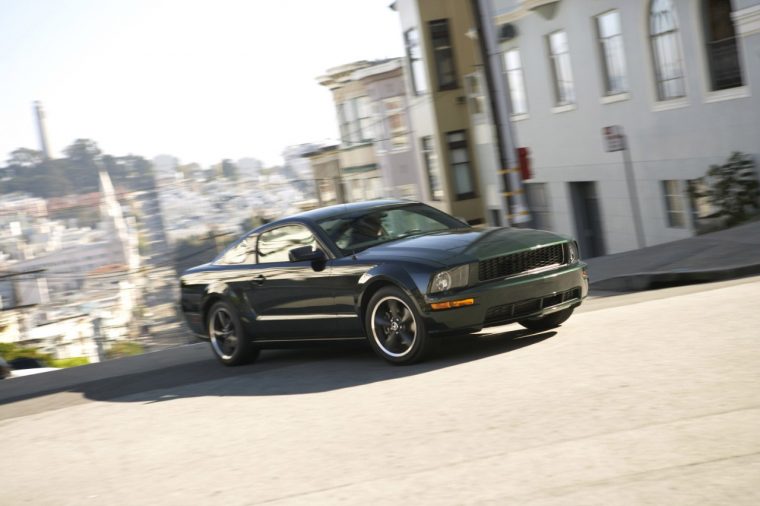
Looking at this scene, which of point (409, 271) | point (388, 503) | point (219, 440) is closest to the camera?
point (388, 503)

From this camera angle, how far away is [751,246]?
45.5 ft

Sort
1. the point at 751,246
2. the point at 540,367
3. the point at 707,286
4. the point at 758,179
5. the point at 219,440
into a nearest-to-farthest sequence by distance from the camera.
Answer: the point at 219,440 → the point at 540,367 → the point at 707,286 → the point at 751,246 → the point at 758,179

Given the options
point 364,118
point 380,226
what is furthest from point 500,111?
point 364,118

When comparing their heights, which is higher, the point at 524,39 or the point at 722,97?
the point at 524,39

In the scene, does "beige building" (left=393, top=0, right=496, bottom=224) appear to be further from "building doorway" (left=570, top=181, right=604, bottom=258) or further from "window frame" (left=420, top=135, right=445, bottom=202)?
"building doorway" (left=570, top=181, right=604, bottom=258)

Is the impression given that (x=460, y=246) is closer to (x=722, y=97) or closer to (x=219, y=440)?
(x=219, y=440)

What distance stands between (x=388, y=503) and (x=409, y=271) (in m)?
3.88

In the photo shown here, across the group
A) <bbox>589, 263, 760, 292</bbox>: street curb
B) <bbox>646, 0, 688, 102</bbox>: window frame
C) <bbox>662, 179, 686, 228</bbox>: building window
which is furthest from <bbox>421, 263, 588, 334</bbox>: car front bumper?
<bbox>662, 179, 686, 228</bbox>: building window

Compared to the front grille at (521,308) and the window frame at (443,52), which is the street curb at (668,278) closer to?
the front grille at (521,308)

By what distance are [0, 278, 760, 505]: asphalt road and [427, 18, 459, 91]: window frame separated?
27.8 meters

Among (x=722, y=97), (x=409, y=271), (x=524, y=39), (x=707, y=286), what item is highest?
(x=524, y=39)

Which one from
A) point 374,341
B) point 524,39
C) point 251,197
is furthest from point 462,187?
point 374,341

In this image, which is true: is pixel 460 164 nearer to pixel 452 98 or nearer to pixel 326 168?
pixel 452 98

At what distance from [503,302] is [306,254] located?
195 cm
